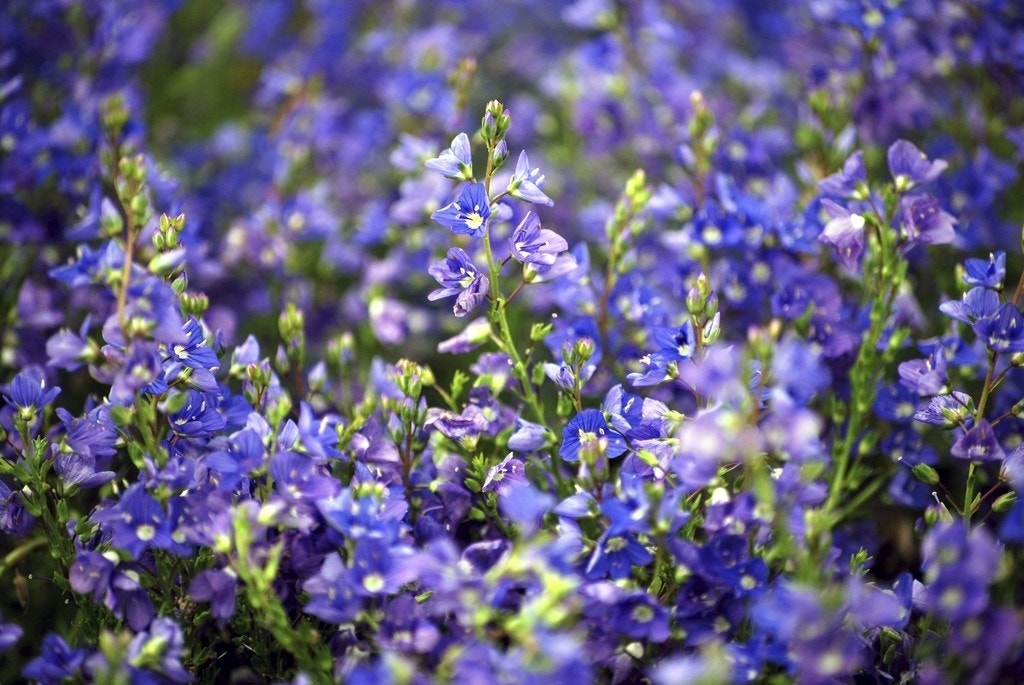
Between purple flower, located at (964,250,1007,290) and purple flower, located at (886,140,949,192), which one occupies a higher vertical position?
purple flower, located at (886,140,949,192)

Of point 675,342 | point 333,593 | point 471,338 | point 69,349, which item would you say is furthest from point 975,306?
point 69,349

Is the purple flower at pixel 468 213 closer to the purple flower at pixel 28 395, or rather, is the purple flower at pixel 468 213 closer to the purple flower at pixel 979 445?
the purple flower at pixel 28 395

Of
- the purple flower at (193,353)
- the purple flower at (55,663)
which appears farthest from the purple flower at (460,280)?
the purple flower at (55,663)

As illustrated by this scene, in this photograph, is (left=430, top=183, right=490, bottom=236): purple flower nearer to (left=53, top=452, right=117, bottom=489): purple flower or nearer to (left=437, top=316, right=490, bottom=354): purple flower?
(left=437, top=316, right=490, bottom=354): purple flower

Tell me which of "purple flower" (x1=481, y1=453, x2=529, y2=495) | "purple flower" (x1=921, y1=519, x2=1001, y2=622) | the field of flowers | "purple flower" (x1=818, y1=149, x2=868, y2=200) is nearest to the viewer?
"purple flower" (x1=921, y1=519, x2=1001, y2=622)

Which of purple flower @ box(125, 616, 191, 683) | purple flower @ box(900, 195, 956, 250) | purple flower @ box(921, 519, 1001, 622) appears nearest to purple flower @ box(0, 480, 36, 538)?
purple flower @ box(125, 616, 191, 683)

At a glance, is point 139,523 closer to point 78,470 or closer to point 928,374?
point 78,470

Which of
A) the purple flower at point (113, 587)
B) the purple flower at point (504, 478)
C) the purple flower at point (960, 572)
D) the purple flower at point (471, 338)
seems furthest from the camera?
the purple flower at point (471, 338)
